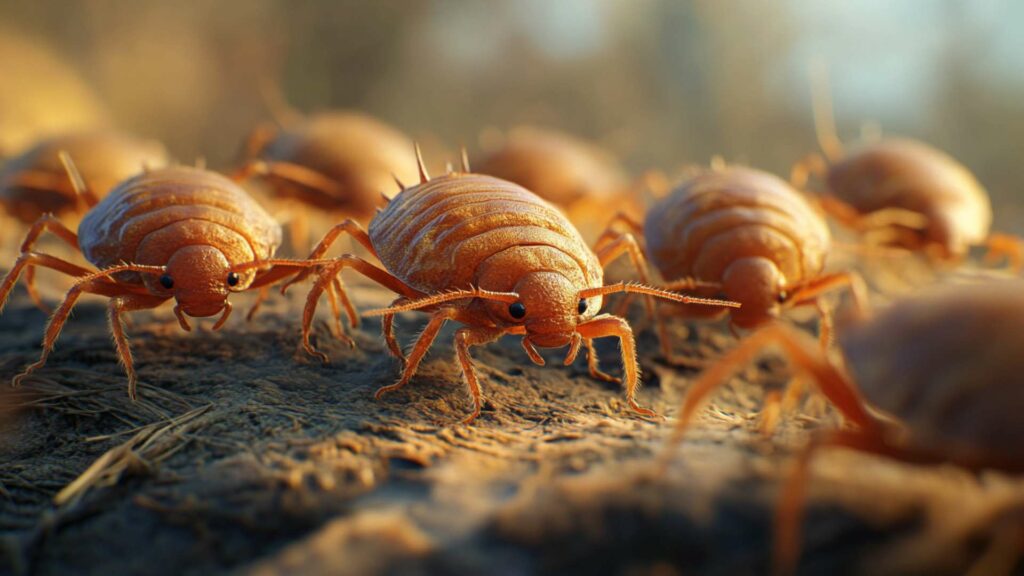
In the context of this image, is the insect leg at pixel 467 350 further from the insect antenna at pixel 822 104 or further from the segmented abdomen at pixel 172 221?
the insect antenna at pixel 822 104

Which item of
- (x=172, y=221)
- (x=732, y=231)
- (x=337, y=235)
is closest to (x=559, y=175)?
(x=732, y=231)

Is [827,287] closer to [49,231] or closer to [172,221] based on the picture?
[172,221]

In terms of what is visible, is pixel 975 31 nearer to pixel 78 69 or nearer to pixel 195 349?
pixel 195 349

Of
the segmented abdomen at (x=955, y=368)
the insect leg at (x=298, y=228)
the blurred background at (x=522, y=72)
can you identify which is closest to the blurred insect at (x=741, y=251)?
the segmented abdomen at (x=955, y=368)

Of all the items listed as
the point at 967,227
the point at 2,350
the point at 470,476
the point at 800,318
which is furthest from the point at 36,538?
the point at 967,227

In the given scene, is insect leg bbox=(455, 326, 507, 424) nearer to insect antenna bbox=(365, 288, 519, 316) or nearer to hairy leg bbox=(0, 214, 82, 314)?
insect antenna bbox=(365, 288, 519, 316)
